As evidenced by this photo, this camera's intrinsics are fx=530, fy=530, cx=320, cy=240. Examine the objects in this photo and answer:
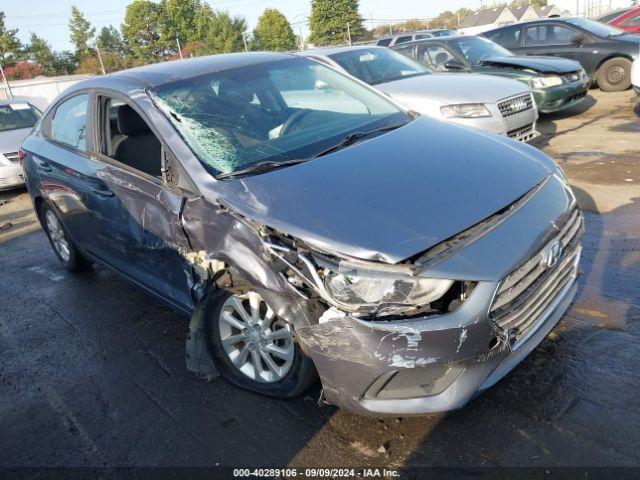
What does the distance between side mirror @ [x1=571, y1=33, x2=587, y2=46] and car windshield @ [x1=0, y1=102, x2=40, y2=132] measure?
35.7 feet

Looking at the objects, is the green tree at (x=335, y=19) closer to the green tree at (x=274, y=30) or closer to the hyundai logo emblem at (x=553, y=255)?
the green tree at (x=274, y=30)

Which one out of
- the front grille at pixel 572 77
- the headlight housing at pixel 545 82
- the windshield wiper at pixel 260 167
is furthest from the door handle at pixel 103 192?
the front grille at pixel 572 77

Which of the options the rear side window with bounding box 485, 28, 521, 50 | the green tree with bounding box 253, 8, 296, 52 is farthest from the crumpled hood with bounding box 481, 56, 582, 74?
the green tree with bounding box 253, 8, 296, 52

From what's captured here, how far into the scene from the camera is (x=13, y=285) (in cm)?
516

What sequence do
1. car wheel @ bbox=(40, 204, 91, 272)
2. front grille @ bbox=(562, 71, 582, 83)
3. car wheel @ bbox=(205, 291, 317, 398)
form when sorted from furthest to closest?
front grille @ bbox=(562, 71, 582, 83) → car wheel @ bbox=(40, 204, 91, 272) → car wheel @ bbox=(205, 291, 317, 398)

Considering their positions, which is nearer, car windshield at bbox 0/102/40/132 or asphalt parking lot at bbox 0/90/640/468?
asphalt parking lot at bbox 0/90/640/468

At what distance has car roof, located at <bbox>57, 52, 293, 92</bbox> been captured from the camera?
348 centimetres

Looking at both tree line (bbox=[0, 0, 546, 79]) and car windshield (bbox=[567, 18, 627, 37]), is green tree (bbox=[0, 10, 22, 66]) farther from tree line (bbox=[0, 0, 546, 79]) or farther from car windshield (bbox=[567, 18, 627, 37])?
car windshield (bbox=[567, 18, 627, 37])

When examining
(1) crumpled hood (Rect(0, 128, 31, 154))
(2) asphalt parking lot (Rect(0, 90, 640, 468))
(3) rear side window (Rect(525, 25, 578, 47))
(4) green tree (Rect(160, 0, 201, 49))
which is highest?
(4) green tree (Rect(160, 0, 201, 49))

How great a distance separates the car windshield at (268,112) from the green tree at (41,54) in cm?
6803

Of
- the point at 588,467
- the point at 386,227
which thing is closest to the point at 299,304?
Result: the point at 386,227

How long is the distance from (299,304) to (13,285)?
404cm

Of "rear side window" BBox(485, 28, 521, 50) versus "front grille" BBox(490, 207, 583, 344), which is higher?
"rear side window" BBox(485, 28, 521, 50)

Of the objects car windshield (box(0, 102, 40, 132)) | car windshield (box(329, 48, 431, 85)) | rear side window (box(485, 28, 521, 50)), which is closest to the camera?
car windshield (box(329, 48, 431, 85))
